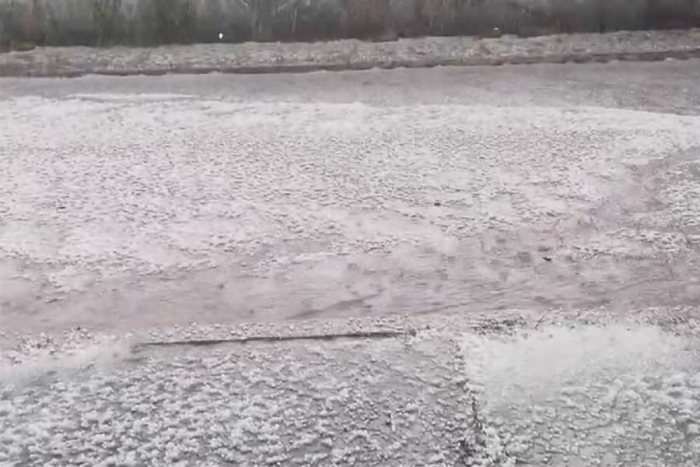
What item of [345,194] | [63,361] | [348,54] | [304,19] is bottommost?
[63,361]

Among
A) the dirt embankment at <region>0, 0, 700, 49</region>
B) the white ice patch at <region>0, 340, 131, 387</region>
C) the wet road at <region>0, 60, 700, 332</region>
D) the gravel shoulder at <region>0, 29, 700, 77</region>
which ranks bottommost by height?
the white ice patch at <region>0, 340, 131, 387</region>

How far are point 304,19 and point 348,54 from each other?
0.23 metres

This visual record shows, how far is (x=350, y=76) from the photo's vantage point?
9.19ft

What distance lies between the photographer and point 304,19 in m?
3.03

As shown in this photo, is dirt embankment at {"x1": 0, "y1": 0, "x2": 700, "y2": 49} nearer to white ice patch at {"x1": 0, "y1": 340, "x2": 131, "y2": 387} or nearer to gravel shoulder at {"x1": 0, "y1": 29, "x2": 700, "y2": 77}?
gravel shoulder at {"x1": 0, "y1": 29, "x2": 700, "y2": 77}

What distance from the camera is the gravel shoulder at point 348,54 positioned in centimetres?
287

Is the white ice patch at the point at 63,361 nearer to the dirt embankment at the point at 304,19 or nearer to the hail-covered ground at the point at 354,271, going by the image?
the hail-covered ground at the point at 354,271

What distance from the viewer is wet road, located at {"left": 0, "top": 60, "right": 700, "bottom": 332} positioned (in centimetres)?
182

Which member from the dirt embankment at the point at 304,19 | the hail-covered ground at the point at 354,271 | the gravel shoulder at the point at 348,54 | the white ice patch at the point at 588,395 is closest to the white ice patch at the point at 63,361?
the hail-covered ground at the point at 354,271

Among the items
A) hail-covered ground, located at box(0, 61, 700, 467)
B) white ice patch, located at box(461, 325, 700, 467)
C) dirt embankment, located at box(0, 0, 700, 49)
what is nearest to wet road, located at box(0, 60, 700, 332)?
hail-covered ground, located at box(0, 61, 700, 467)

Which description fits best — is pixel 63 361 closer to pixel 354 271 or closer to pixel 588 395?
pixel 354 271

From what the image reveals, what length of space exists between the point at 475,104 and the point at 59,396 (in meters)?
1.51

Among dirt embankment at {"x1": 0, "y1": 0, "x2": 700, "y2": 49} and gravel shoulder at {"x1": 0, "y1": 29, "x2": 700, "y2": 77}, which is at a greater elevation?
dirt embankment at {"x1": 0, "y1": 0, "x2": 700, "y2": 49}

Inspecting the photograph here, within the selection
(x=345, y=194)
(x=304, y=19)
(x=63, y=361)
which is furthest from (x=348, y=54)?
(x=63, y=361)
